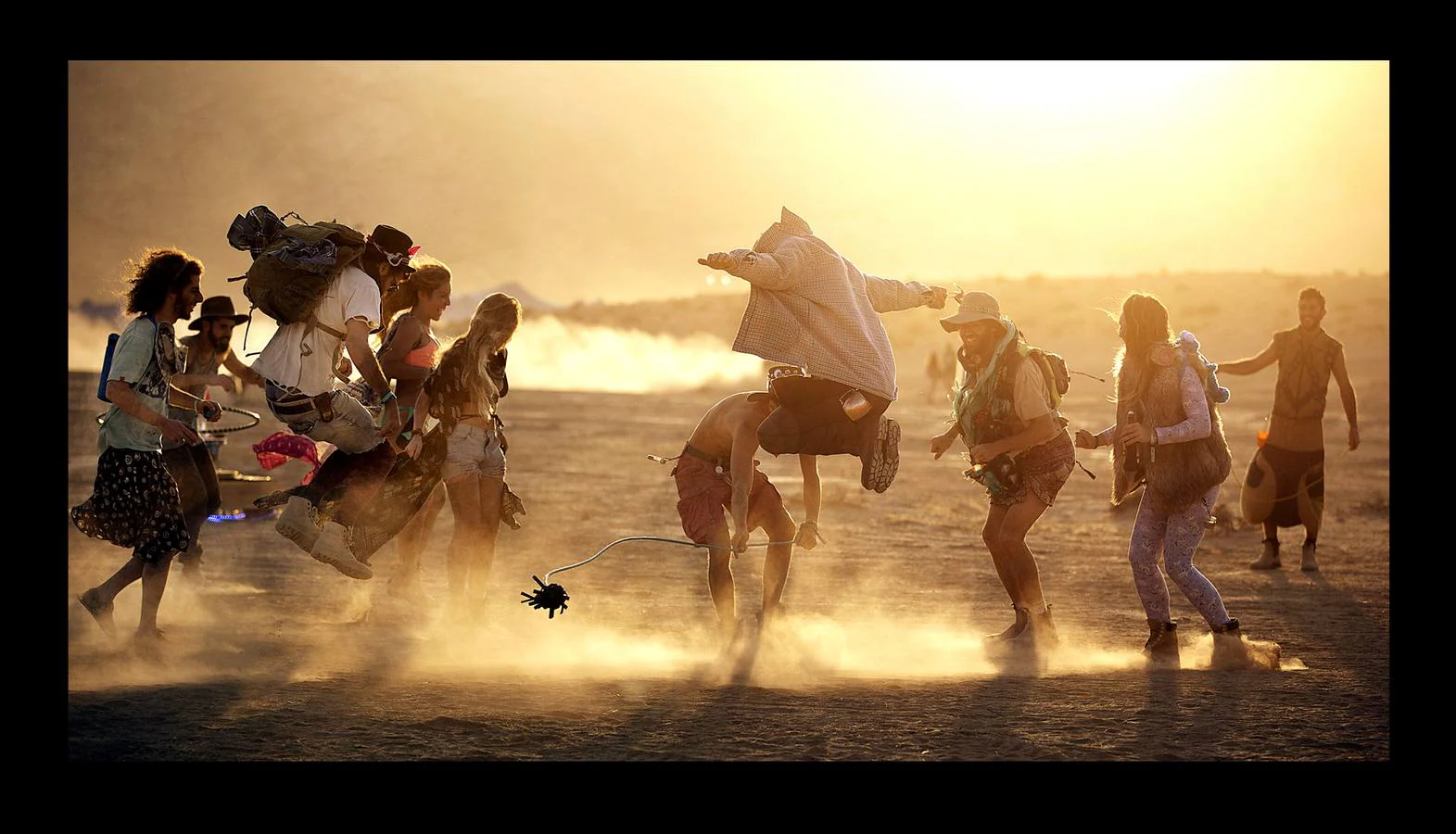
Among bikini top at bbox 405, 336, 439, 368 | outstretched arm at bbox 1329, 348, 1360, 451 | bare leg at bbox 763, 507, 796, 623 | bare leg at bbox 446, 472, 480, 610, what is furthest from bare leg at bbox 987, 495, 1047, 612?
outstretched arm at bbox 1329, 348, 1360, 451

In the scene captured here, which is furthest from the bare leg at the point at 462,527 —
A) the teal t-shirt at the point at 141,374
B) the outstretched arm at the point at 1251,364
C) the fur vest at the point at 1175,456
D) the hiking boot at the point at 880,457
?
the outstretched arm at the point at 1251,364

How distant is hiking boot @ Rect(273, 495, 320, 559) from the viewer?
22.7 feet

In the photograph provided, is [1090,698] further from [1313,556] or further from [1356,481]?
[1356,481]

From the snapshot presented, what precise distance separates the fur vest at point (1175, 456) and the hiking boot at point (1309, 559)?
3.98m

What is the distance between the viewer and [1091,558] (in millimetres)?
12086

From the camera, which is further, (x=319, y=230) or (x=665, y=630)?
(x=665, y=630)

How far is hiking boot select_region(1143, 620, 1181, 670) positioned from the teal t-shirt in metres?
4.95

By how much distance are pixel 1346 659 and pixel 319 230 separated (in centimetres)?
552

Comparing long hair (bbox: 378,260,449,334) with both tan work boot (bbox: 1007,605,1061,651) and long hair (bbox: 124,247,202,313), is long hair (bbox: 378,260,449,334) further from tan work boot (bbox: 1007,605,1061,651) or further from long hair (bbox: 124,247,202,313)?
tan work boot (bbox: 1007,605,1061,651)

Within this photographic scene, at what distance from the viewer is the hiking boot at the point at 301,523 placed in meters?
6.91

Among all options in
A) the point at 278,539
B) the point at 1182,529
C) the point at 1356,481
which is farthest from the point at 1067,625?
the point at 1356,481

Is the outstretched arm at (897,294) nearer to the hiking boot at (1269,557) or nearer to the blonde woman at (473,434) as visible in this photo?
the blonde woman at (473,434)

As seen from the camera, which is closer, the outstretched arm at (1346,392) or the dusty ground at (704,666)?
the dusty ground at (704,666)

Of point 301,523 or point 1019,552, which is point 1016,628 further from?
point 301,523
